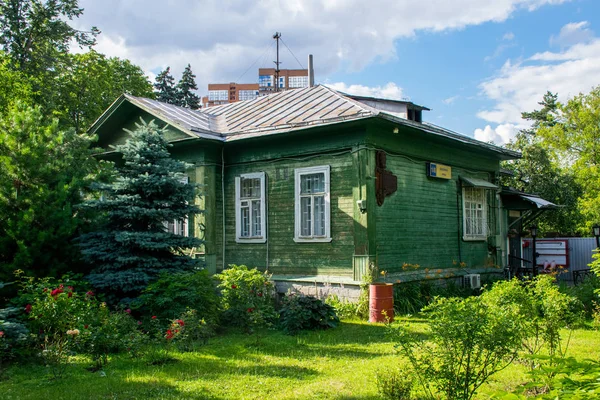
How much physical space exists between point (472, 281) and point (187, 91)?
1228 inches

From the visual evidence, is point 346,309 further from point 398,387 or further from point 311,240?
point 398,387

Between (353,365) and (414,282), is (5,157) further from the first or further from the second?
(414,282)

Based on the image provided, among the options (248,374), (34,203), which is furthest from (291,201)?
(248,374)

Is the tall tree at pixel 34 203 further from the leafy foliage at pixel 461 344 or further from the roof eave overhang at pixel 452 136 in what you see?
the leafy foliage at pixel 461 344

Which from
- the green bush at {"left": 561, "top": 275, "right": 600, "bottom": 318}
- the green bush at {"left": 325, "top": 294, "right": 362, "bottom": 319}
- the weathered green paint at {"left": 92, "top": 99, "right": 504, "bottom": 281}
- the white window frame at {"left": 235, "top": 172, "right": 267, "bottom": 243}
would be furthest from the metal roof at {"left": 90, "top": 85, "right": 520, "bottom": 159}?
the green bush at {"left": 561, "top": 275, "right": 600, "bottom": 318}

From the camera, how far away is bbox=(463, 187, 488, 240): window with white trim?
1456 cm

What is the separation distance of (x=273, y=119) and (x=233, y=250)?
368 centimetres

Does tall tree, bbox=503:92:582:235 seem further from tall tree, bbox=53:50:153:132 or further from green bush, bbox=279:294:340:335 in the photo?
tall tree, bbox=53:50:153:132

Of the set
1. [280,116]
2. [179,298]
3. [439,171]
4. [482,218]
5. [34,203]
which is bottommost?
[179,298]

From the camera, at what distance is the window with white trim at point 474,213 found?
Answer: 1456 cm

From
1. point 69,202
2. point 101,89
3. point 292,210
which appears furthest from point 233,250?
point 101,89

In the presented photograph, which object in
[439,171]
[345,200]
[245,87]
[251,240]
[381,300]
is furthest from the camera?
[245,87]

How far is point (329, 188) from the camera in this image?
1173cm

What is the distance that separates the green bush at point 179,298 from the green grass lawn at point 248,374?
0.79 metres
